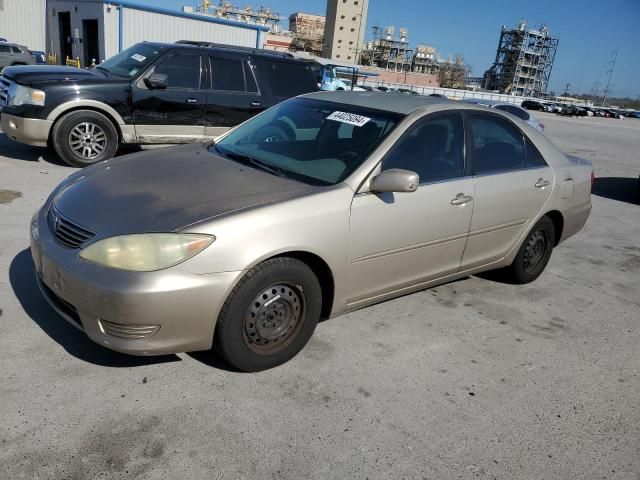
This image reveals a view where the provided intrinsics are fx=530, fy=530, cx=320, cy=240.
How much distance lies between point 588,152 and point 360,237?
1760cm

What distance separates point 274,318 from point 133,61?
616cm

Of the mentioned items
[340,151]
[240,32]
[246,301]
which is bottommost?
[246,301]

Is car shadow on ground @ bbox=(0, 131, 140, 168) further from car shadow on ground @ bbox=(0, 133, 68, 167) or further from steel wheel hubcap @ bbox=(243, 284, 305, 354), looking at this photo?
steel wheel hubcap @ bbox=(243, 284, 305, 354)

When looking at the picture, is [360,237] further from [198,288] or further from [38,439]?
[38,439]

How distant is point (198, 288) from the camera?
8.49ft

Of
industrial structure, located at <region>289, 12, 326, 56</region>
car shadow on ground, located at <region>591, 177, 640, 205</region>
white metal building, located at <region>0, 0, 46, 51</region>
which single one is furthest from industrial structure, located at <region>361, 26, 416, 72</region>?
car shadow on ground, located at <region>591, 177, 640, 205</region>

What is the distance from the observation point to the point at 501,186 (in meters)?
4.12

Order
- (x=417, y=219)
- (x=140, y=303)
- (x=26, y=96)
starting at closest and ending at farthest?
(x=140, y=303) < (x=417, y=219) < (x=26, y=96)

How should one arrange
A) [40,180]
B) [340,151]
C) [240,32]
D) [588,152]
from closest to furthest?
1. [340,151]
2. [40,180]
3. [588,152]
4. [240,32]

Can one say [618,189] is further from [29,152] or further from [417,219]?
[29,152]

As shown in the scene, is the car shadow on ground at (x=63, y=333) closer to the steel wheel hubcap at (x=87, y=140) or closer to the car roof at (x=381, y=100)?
the car roof at (x=381, y=100)

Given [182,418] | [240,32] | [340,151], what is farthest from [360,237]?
[240,32]

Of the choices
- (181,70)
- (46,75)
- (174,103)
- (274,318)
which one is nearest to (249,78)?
(181,70)

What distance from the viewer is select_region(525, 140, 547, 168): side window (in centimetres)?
450
